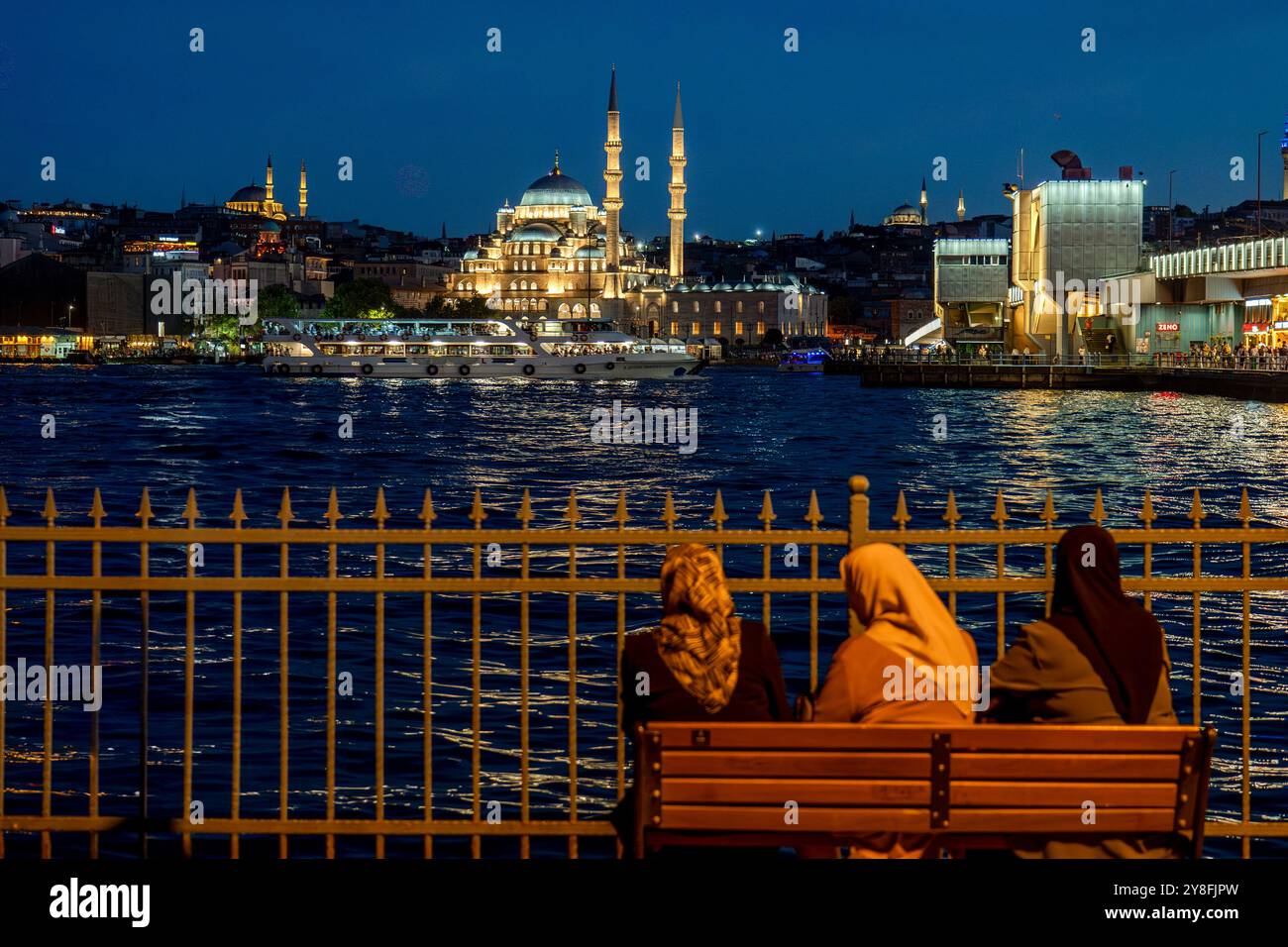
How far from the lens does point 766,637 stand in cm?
482

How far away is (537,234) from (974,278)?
7918 centimetres

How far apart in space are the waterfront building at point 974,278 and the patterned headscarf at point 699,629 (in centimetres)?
9026

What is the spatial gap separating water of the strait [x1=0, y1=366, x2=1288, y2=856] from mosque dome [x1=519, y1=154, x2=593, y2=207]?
110637 mm

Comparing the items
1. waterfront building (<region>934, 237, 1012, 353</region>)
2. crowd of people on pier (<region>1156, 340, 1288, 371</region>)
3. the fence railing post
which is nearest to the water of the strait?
crowd of people on pier (<region>1156, 340, 1288, 371</region>)

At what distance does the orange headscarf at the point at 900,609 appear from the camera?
459 cm

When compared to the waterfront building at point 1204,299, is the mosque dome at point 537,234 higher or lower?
higher

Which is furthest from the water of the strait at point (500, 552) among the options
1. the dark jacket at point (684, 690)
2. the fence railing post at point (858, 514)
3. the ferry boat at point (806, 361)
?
the ferry boat at point (806, 361)

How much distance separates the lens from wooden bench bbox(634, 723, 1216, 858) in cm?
449

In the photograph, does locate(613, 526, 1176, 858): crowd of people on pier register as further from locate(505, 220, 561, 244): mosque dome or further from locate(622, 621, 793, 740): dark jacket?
locate(505, 220, 561, 244): mosque dome

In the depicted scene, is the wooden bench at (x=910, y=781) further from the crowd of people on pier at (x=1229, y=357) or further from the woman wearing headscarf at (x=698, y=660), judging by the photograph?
the crowd of people on pier at (x=1229, y=357)

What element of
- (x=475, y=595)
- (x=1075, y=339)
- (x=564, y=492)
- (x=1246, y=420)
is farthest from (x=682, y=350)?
(x=475, y=595)

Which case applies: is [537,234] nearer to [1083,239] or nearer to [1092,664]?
[1083,239]

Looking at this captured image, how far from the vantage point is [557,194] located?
17788 cm
